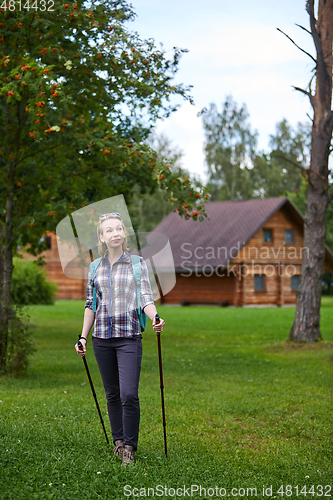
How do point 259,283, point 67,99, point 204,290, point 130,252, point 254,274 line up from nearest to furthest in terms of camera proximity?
point 130,252 < point 67,99 < point 254,274 < point 204,290 < point 259,283

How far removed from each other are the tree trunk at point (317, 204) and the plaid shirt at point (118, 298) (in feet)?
31.5

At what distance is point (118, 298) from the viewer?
497 centimetres

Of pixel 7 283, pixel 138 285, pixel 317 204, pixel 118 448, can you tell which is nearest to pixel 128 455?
pixel 118 448

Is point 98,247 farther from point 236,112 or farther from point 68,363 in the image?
point 236,112

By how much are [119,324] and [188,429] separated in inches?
97.2

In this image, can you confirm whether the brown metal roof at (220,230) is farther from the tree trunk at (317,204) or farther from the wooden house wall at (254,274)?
the tree trunk at (317,204)

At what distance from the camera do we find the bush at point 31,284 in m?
32.0

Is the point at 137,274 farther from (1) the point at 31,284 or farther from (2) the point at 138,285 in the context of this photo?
(1) the point at 31,284

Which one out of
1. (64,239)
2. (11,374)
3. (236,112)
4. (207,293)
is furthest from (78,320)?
(236,112)

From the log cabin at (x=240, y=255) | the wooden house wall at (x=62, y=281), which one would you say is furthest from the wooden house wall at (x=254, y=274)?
the wooden house wall at (x=62, y=281)

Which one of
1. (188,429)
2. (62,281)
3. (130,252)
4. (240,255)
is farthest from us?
(62,281)

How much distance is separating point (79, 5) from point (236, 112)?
40.6 m

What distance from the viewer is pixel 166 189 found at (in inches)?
382

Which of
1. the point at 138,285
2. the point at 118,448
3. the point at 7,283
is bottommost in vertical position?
the point at 118,448
